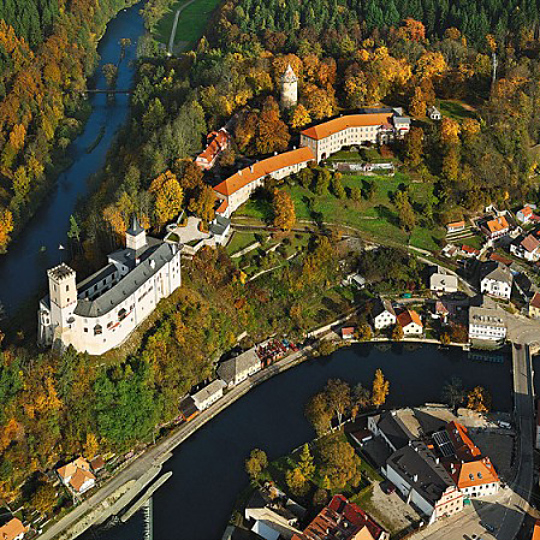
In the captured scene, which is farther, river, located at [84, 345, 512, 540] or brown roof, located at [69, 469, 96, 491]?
brown roof, located at [69, 469, 96, 491]

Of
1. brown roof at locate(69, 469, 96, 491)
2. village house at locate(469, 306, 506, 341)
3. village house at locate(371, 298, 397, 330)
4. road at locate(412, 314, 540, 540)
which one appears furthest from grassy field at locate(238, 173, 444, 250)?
brown roof at locate(69, 469, 96, 491)

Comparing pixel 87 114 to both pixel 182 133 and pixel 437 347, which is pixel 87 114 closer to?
pixel 182 133

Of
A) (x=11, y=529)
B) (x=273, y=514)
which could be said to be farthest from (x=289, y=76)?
(x=11, y=529)

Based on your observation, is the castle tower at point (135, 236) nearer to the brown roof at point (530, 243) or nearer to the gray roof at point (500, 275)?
the gray roof at point (500, 275)

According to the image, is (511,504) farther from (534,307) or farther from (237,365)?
(534,307)

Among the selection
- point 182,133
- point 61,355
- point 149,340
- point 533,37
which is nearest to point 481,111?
point 533,37

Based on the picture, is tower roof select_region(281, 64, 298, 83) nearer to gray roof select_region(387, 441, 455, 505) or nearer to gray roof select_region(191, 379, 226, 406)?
gray roof select_region(191, 379, 226, 406)

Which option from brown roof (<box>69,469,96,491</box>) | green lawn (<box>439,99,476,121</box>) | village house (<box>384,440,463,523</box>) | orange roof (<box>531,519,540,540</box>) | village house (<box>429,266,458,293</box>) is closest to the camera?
orange roof (<box>531,519,540,540</box>)

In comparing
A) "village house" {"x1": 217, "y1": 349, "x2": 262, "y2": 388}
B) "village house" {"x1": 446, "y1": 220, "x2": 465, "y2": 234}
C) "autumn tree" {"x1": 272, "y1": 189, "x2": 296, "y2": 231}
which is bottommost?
"village house" {"x1": 446, "y1": 220, "x2": 465, "y2": 234}

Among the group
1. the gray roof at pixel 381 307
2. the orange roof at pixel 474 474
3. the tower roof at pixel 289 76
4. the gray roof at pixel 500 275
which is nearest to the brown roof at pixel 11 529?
the orange roof at pixel 474 474
